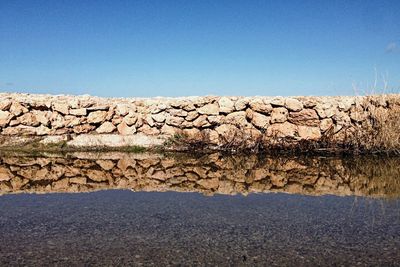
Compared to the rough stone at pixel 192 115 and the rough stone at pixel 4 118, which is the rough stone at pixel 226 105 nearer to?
the rough stone at pixel 192 115

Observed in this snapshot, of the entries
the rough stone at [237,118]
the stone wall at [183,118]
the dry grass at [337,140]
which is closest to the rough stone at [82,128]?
the stone wall at [183,118]

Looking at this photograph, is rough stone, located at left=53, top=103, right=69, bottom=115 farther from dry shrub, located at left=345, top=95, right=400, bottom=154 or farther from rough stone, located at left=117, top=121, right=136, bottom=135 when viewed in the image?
dry shrub, located at left=345, top=95, right=400, bottom=154

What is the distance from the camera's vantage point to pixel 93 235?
14.9 ft

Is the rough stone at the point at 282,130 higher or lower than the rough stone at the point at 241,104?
lower

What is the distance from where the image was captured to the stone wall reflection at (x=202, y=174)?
7.14 m

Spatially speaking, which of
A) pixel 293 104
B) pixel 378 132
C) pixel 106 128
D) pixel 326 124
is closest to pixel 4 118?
pixel 106 128

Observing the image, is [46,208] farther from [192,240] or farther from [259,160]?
[259,160]

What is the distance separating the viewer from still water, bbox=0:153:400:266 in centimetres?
397

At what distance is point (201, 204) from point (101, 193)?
1751 mm

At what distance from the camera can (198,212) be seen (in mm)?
5602

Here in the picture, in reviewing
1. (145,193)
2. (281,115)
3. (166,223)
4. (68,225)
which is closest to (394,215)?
(166,223)

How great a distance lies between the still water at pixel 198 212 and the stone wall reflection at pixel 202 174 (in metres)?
0.02

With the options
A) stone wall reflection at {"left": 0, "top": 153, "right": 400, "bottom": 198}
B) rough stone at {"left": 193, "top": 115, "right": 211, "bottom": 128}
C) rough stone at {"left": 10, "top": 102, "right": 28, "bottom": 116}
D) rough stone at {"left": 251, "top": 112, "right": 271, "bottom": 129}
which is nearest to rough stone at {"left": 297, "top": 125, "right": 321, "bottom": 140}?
rough stone at {"left": 251, "top": 112, "right": 271, "bottom": 129}

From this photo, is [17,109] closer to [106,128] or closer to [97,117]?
[97,117]
